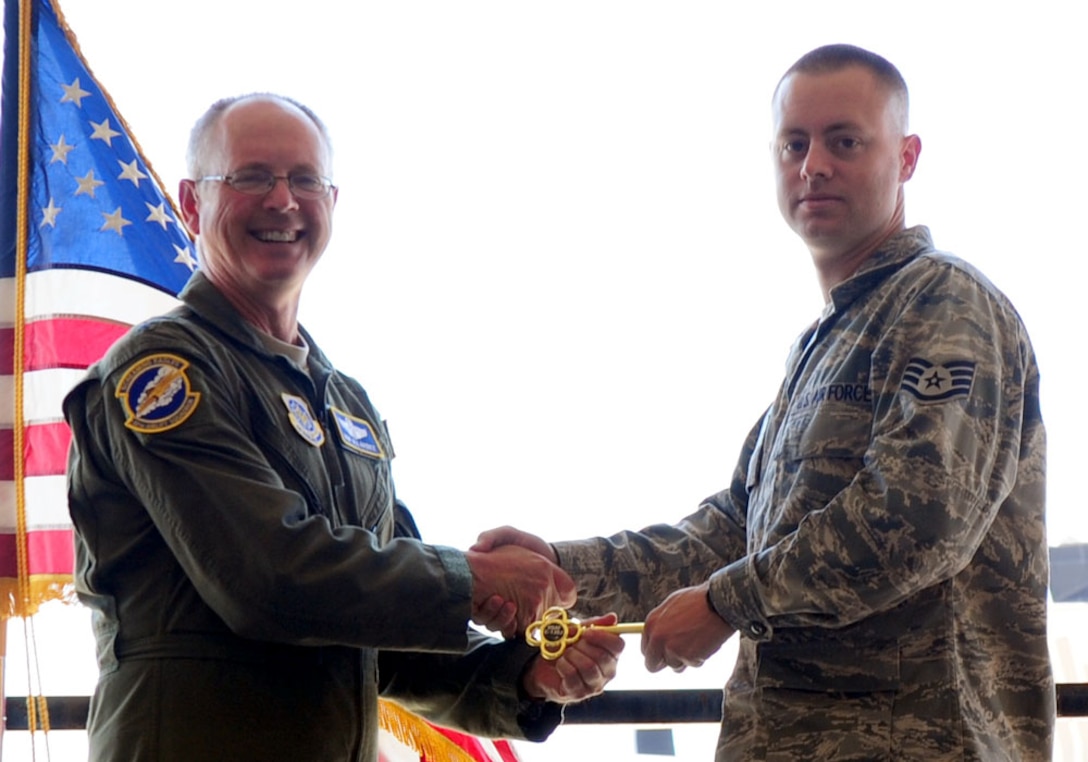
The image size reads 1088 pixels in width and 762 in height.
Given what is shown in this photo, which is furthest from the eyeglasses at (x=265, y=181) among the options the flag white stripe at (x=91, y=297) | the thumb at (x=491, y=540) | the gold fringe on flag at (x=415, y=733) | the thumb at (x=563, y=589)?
the gold fringe on flag at (x=415, y=733)

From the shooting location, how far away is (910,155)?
2.03m

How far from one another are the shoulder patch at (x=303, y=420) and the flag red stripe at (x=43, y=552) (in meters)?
0.96

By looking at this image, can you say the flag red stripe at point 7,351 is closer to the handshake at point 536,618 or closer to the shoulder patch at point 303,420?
the shoulder patch at point 303,420

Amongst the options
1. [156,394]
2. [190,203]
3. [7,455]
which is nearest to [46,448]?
[7,455]

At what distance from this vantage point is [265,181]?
2.02m

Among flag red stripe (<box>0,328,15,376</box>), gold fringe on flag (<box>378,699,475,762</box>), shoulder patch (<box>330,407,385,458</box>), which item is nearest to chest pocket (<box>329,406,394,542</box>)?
shoulder patch (<box>330,407,385,458</box>)

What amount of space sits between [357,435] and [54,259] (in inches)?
43.7

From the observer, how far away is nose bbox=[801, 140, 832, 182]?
1.92m

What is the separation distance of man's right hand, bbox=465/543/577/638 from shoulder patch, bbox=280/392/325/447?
0.28m

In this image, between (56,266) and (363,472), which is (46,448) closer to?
(56,266)

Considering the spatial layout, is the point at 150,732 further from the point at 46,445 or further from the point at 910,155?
the point at 910,155

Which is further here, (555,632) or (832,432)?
(555,632)

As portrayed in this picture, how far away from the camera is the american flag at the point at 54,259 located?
2641mm

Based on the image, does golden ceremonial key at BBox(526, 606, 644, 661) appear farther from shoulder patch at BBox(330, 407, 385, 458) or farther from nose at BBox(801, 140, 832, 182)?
nose at BBox(801, 140, 832, 182)
